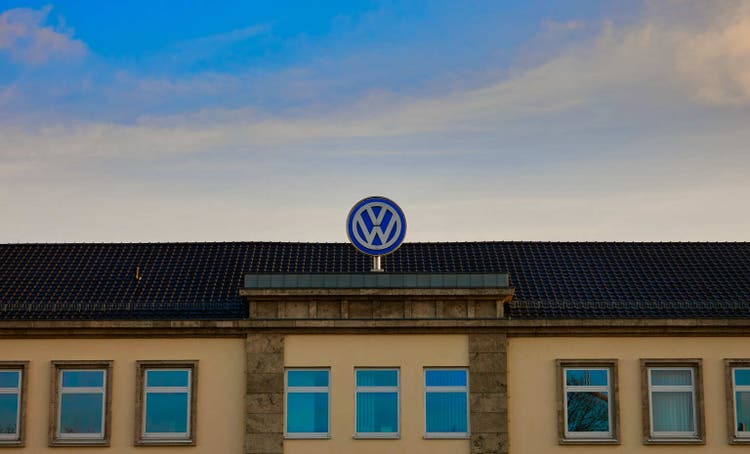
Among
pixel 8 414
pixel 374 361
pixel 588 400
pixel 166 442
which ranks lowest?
pixel 166 442

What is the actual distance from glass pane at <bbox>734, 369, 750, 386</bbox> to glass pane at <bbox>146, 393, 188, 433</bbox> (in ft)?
41.1

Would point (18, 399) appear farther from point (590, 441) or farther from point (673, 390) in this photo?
point (673, 390)

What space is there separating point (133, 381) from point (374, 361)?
18.0 ft

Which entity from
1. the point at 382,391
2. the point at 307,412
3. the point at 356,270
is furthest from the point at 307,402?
the point at 356,270

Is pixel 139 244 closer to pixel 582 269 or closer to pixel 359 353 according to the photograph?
pixel 359 353

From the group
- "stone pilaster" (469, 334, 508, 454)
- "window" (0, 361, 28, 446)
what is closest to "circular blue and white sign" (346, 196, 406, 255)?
"stone pilaster" (469, 334, 508, 454)

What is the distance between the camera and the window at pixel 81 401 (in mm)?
28484

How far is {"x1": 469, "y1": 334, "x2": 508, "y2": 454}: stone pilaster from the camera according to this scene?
28.0 meters

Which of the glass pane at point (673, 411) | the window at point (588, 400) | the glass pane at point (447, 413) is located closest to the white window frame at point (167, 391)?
the glass pane at point (447, 413)

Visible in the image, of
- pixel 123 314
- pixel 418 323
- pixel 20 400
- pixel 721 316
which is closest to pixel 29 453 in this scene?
pixel 20 400

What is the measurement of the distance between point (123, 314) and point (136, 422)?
257 centimetres

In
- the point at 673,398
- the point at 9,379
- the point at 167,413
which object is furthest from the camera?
the point at 9,379

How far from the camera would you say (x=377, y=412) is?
93.3ft

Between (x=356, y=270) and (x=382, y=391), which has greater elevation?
(x=356, y=270)
